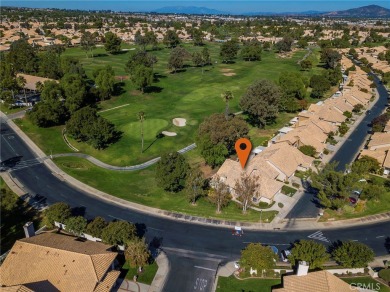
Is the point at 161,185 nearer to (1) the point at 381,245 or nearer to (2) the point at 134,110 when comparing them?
(1) the point at 381,245

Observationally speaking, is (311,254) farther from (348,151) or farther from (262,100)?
Result: (262,100)

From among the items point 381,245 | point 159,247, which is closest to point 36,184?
point 159,247

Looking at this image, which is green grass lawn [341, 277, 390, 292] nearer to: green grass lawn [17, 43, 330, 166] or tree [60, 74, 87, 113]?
green grass lawn [17, 43, 330, 166]

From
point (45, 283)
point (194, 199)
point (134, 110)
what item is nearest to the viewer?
point (45, 283)

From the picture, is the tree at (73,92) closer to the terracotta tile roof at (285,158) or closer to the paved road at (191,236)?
Result: the paved road at (191,236)

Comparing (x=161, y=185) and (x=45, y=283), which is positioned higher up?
(x=45, y=283)

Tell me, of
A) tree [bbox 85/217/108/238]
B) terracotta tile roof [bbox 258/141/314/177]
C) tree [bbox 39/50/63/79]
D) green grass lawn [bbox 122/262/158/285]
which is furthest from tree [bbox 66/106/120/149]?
tree [bbox 39/50/63/79]
